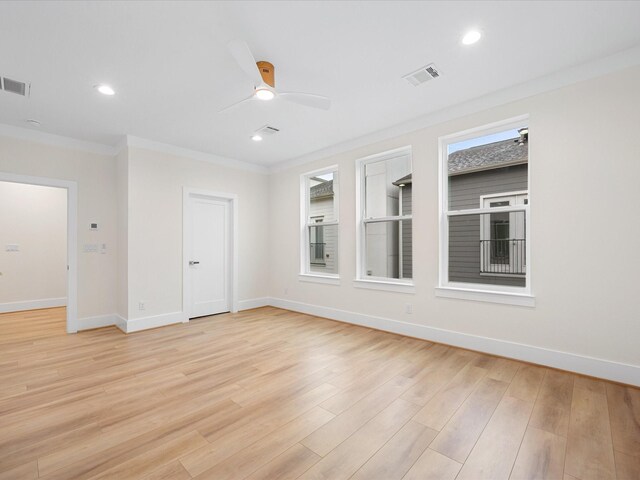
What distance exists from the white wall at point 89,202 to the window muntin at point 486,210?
5.04 m

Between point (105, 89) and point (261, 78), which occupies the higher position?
point (105, 89)

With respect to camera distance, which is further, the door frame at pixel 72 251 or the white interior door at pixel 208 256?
the white interior door at pixel 208 256

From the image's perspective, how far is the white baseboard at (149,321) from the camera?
435 cm

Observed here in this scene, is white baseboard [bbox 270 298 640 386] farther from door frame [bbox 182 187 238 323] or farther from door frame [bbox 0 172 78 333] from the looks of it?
door frame [bbox 0 172 78 333]

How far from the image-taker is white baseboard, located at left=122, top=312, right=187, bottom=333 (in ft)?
14.3

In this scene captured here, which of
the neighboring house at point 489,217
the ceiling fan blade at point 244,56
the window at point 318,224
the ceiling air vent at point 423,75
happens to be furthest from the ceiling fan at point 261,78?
the window at point 318,224

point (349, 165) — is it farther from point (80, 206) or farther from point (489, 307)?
point (80, 206)

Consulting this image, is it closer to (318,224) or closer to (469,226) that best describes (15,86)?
(318,224)

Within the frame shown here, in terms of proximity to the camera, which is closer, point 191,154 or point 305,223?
point 191,154

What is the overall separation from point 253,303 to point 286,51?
4585mm

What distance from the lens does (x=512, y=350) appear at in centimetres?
316

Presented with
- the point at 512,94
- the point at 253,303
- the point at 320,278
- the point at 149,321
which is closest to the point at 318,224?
the point at 320,278

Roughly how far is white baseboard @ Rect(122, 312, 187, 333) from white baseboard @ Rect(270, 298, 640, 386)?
2.66 meters

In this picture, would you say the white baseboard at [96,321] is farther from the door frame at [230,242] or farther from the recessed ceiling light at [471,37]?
the recessed ceiling light at [471,37]
